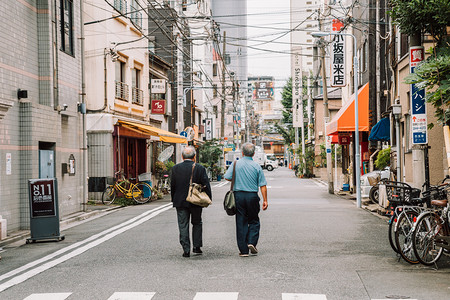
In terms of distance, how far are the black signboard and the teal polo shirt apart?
14.7 feet

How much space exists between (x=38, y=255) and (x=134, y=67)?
18.7 metres

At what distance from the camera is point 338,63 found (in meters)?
30.5

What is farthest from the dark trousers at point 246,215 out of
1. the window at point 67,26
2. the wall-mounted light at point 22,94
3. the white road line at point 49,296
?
the window at point 67,26

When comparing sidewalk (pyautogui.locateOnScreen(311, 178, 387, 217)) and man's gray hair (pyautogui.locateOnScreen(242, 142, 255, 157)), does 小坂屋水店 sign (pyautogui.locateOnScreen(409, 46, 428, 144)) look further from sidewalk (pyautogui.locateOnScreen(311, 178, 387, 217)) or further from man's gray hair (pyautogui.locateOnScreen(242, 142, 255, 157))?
sidewalk (pyautogui.locateOnScreen(311, 178, 387, 217))

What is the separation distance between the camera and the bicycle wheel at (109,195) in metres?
22.5

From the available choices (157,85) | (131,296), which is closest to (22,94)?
(131,296)

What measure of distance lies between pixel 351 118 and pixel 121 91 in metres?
10.5

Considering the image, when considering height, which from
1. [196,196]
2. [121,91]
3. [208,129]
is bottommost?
[196,196]

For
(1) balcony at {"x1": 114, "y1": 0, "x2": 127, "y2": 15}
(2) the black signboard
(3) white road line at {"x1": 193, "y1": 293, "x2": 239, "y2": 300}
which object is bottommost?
(3) white road line at {"x1": 193, "y1": 293, "x2": 239, "y2": 300}

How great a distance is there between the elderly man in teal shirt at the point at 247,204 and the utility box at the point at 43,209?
177 inches

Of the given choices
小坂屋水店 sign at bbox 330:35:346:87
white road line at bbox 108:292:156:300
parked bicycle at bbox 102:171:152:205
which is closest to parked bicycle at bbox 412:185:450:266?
white road line at bbox 108:292:156:300

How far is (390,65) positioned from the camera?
2153 centimetres

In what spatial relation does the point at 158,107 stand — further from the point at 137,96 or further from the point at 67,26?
the point at 67,26

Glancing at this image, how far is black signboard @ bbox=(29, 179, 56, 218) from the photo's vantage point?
12.3 meters
